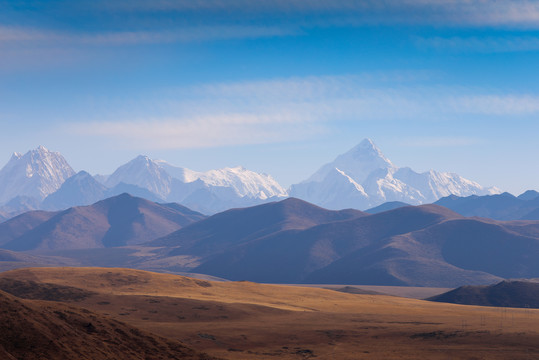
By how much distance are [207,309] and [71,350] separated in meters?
53.3

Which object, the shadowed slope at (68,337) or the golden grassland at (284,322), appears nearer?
the shadowed slope at (68,337)

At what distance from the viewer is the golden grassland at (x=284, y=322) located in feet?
291

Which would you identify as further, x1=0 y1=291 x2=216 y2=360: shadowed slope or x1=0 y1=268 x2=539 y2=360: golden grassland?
x1=0 y1=268 x2=539 y2=360: golden grassland

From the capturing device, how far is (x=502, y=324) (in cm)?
11006

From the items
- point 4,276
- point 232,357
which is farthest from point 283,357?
point 4,276

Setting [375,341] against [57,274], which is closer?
[375,341]

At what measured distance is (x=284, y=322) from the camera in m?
109

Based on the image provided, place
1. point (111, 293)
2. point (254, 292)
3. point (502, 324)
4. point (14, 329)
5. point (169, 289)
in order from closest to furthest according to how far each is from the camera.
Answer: point (14, 329)
point (502, 324)
point (111, 293)
point (169, 289)
point (254, 292)

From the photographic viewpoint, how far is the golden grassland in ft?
291

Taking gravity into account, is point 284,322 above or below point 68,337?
below

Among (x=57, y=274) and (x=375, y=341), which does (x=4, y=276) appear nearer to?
(x=57, y=274)

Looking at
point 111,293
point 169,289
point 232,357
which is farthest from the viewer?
point 169,289

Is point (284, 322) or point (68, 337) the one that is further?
point (284, 322)

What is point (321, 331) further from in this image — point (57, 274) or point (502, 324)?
point (57, 274)
